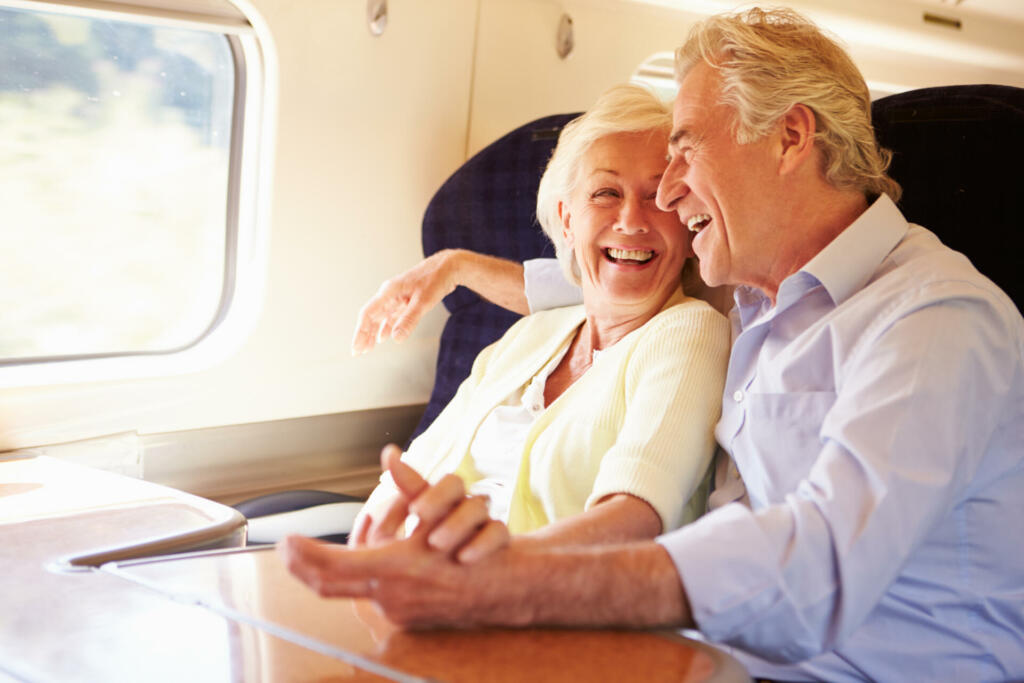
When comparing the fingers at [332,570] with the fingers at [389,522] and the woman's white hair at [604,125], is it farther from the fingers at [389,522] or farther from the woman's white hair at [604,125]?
the woman's white hair at [604,125]

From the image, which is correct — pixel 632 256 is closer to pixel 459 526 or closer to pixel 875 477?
pixel 875 477

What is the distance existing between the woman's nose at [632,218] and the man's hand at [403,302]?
490 mm

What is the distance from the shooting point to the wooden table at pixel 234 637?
0.91m

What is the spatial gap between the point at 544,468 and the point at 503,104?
1.36m

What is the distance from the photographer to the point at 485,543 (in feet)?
3.21

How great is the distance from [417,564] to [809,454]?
0.64 m

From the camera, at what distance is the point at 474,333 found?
254 cm

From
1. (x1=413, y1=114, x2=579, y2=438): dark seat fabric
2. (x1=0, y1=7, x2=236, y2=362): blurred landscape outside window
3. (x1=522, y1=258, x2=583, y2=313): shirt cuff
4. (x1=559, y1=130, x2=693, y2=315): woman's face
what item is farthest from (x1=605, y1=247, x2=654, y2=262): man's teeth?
(x1=0, y1=7, x2=236, y2=362): blurred landscape outside window

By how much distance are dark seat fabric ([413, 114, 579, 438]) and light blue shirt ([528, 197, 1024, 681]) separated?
954 mm

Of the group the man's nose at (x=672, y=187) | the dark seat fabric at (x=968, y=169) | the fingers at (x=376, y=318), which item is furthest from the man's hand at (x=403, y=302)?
the dark seat fabric at (x=968, y=169)

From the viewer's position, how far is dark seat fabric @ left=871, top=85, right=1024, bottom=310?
1.59 metres

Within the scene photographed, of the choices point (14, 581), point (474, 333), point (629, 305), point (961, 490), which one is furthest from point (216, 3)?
point (961, 490)

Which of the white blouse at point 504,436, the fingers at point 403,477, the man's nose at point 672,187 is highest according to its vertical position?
the man's nose at point 672,187

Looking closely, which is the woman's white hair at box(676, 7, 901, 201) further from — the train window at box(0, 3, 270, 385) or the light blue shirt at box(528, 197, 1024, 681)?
the train window at box(0, 3, 270, 385)
